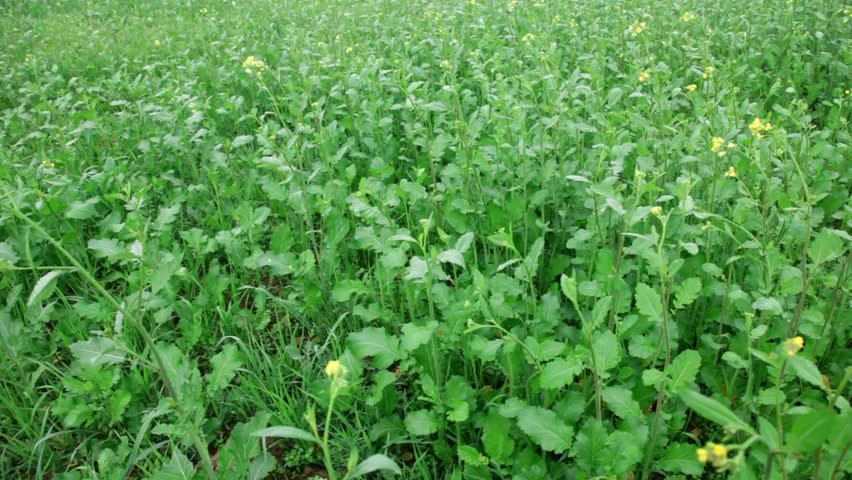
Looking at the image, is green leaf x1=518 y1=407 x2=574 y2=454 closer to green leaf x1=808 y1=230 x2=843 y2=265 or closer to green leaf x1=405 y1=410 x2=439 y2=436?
green leaf x1=405 y1=410 x2=439 y2=436

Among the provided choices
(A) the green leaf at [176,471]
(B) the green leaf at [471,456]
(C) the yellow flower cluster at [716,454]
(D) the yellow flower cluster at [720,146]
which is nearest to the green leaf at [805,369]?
(C) the yellow flower cluster at [716,454]

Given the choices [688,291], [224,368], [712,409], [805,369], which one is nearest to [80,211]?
[224,368]

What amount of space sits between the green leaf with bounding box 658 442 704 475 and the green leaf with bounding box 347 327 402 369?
906 millimetres

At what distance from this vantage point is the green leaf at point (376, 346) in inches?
79.1

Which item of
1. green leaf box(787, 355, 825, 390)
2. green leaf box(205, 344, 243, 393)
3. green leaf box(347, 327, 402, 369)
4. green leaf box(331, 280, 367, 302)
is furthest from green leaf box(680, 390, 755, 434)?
green leaf box(205, 344, 243, 393)

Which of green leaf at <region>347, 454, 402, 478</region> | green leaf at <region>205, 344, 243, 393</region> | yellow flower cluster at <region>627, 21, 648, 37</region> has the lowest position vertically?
green leaf at <region>205, 344, 243, 393</region>

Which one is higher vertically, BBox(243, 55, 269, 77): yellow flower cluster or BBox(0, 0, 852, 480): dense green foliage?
BBox(243, 55, 269, 77): yellow flower cluster

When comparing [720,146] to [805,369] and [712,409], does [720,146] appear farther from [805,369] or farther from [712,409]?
[712,409]

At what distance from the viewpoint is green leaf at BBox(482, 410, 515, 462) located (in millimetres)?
1758

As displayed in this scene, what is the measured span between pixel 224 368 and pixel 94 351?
437mm

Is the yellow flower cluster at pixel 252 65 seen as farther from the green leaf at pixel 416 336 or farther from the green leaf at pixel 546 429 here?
the green leaf at pixel 546 429

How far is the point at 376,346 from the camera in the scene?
6.67ft

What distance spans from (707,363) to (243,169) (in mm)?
2880

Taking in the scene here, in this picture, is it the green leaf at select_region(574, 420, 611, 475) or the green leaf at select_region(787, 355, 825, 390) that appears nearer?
the green leaf at select_region(787, 355, 825, 390)
